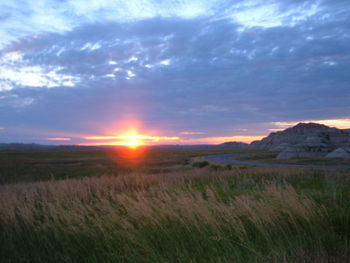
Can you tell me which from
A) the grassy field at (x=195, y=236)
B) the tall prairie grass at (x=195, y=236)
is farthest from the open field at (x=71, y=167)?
the grassy field at (x=195, y=236)

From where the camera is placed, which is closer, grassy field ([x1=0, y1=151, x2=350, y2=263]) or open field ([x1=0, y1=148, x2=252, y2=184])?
grassy field ([x1=0, y1=151, x2=350, y2=263])

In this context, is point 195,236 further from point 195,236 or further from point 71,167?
point 71,167

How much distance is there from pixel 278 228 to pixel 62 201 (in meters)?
5.99

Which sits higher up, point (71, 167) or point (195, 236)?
point (195, 236)

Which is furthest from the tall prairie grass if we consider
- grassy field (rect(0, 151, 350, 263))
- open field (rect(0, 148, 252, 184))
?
open field (rect(0, 148, 252, 184))

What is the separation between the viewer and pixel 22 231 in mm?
5938

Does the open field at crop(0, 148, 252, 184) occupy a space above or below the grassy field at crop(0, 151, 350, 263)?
below

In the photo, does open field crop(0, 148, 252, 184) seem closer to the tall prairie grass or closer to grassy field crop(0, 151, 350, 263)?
the tall prairie grass

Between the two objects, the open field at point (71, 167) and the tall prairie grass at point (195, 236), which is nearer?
the tall prairie grass at point (195, 236)

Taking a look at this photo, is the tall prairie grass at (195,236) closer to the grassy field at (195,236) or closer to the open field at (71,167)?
the grassy field at (195,236)

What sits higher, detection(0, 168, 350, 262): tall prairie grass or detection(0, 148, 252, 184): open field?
detection(0, 168, 350, 262): tall prairie grass

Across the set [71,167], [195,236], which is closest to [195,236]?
[195,236]

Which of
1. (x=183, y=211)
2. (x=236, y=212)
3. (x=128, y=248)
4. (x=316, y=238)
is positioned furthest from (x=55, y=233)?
(x=316, y=238)

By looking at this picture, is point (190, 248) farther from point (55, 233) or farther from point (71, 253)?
point (55, 233)
